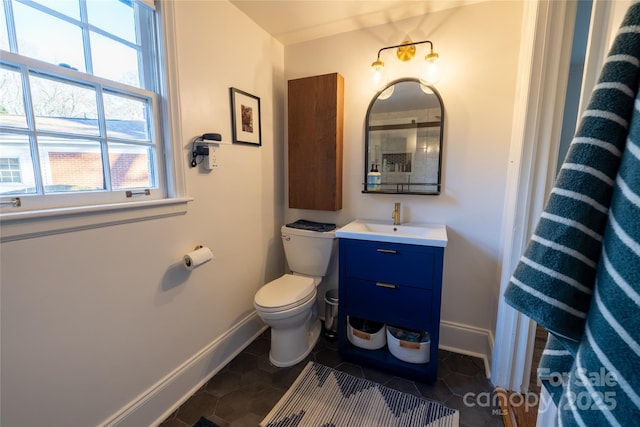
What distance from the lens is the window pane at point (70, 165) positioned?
0.99 metres

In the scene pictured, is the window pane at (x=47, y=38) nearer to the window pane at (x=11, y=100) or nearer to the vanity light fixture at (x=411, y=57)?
the window pane at (x=11, y=100)

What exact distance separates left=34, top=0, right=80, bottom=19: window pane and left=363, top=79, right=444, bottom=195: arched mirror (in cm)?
158

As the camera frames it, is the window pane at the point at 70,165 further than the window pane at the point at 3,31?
Yes

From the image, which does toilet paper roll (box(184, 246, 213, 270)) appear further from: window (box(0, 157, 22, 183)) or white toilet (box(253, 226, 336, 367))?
window (box(0, 157, 22, 183))

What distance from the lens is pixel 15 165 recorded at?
913 millimetres

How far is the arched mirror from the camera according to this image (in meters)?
1.81

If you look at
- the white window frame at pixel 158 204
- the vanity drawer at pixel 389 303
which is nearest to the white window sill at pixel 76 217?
the white window frame at pixel 158 204

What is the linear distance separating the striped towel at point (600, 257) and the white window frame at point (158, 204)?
4.54 feet

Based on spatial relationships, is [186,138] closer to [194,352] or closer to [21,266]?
[21,266]

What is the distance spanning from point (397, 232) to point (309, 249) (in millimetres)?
634

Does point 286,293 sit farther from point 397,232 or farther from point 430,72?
point 430,72

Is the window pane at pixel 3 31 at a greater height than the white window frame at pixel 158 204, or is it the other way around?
the window pane at pixel 3 31

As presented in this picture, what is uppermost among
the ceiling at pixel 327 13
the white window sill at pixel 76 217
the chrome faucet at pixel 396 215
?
the ceiling at pixel 327 13

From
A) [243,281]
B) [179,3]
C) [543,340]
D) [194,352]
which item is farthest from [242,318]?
[543,340]
